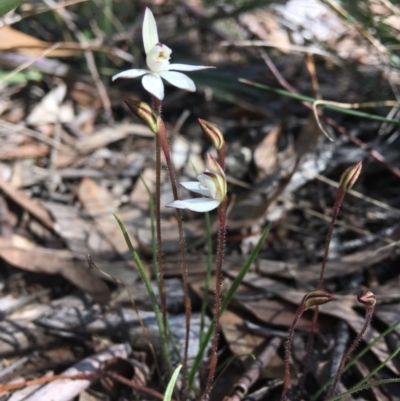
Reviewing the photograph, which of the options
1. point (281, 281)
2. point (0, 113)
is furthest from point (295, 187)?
point (0, 113)

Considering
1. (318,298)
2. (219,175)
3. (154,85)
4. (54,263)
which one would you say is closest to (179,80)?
(154,85)

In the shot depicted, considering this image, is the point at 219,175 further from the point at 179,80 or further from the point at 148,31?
the point at 148,31

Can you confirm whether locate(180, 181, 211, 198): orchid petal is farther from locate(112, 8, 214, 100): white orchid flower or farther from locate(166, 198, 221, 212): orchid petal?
locate(112, 8, 214, 100): white orchid flower

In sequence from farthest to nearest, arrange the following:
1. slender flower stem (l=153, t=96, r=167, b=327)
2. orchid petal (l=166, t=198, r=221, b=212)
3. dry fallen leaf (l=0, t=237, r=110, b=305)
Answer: dry fallen leaf (l=0, t=237, r=110, b=305)
slender flower stem (l=153, t=96, r=167, b=327)
orchid petal (l=166, t=198, r=221, b=212)

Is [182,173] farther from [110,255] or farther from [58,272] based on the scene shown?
[58,272]

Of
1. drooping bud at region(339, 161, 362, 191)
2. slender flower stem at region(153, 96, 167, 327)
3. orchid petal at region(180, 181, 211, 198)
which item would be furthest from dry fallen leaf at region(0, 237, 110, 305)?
drooping bud at region(339, 161, 362, 191)
